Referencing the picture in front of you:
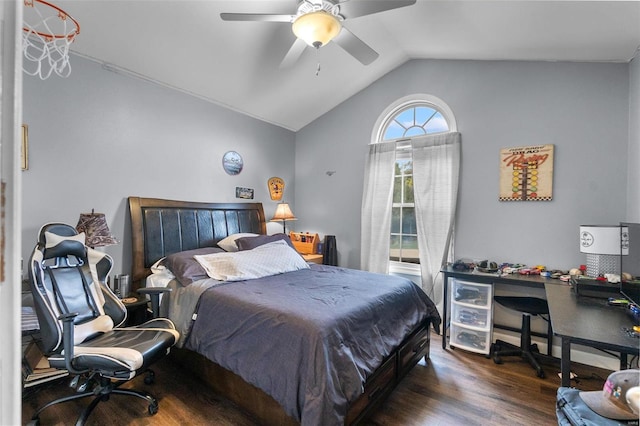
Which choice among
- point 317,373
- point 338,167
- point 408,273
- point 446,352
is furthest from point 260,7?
point 446,352

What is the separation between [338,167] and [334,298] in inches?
102

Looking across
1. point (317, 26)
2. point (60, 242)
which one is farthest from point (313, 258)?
point (317, 26)

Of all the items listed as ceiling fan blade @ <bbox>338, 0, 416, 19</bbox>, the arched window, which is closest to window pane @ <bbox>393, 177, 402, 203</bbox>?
the arched window

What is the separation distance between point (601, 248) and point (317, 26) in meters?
2.75

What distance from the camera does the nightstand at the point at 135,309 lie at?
2.48m

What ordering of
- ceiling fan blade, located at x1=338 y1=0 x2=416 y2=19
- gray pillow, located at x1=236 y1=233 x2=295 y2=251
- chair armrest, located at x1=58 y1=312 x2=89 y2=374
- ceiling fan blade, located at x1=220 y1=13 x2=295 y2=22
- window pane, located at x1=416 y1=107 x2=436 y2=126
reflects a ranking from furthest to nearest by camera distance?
window pane, located at x1=416 y1=107 x2=436 y2=126
gray pillow, located at x1=236 y1=233 x2=295 y2=251
ceiling fan blade, located at x1=220 y1=13 x2=295 y2=22
ceiling fan blade, located at x1=338 y1=0 x2=416 y2=19
chair armrest, located at x1=58 y1=312 x2=89 y2=374

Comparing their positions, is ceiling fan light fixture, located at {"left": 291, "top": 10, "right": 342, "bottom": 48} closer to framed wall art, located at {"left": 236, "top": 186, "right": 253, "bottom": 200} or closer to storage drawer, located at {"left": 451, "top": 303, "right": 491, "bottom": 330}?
framed wall art, located at {"left": 236, "top": 186, "right": 253, "bottom": 200}

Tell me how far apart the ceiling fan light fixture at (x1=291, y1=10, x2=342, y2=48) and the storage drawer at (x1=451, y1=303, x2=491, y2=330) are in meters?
2.71

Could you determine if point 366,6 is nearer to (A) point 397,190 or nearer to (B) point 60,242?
(A) point 397,190

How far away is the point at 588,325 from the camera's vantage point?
64.0 inches

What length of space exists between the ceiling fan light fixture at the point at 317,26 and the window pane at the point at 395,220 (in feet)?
7.87

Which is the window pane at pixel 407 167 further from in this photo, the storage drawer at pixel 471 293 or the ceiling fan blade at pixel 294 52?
the ceiling fan blade at pixel 294 52

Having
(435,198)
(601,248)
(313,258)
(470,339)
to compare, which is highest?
(435,198)

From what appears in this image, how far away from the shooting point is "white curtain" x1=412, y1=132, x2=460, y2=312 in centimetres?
338
